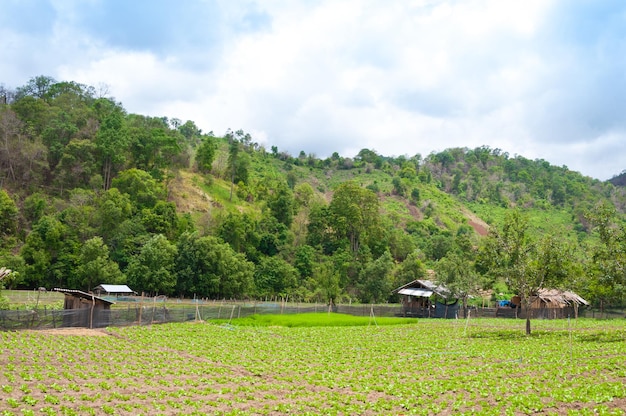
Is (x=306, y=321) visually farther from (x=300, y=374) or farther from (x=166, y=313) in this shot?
(x=300, y=374)

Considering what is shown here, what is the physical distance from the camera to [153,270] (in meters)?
57.9

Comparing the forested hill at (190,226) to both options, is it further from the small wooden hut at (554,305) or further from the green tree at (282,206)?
the small wooden hut at (554,305)

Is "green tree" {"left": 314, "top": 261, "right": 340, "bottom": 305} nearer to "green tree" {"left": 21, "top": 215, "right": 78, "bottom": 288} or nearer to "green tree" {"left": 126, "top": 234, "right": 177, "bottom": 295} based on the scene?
"green tree" {"left": 126, "top": 234, "right": 177, "bottom": 295}

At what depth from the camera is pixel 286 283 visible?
7006 centimetres

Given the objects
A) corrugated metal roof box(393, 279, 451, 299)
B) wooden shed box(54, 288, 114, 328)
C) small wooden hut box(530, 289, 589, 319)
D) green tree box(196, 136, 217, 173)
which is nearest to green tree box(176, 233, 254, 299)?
corrugated metal roof box(393, 279, 451, 299)

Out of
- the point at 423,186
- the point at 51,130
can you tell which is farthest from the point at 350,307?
the point at 423,186

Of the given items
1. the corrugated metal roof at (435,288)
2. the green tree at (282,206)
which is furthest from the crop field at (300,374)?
the green tree at (282,206)

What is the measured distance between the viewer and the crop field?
15469 mm

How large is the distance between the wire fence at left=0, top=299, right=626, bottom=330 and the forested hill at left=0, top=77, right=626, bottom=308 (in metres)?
4.77

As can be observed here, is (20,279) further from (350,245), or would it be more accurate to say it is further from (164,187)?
(350,245)

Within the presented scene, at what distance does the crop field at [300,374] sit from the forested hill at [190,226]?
34.3 feet

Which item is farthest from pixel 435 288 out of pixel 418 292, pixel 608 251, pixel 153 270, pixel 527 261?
pixel 153 270

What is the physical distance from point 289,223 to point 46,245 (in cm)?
3882

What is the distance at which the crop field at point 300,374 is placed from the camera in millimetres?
15469
